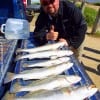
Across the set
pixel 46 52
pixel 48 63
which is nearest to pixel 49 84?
pixel 48 63

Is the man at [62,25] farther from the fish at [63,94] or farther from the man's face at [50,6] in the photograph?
the fish at [63,94]

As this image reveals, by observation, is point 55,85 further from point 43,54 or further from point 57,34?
point 57,34

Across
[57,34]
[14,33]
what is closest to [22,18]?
[14,33]

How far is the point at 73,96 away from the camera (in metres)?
3.64

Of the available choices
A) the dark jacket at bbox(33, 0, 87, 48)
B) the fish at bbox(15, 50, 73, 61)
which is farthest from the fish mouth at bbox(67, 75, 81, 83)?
the dark jacket at bbox(33, 0, 87, 48)

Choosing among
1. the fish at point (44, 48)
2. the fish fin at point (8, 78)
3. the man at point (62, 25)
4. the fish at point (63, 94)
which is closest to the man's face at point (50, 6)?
the man at point (62, 25)

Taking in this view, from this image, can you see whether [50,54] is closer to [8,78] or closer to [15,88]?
[8,78]

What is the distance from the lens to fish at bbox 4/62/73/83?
4.26 meters

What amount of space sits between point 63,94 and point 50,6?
97.6 inches

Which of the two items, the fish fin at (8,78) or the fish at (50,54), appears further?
the fish at (50,54)

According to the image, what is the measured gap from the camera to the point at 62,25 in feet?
20.5

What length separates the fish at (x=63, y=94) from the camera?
361cm

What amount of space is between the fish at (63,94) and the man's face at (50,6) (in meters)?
2.31

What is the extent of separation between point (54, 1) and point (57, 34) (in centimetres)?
60
